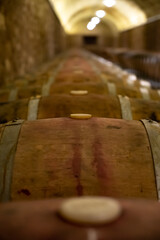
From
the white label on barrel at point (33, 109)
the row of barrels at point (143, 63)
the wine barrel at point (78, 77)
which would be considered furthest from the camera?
the row of barrels at point (143, 63)

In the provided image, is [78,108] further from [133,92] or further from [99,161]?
[133,92]

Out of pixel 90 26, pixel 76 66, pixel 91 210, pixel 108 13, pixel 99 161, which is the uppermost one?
pixel 108 13

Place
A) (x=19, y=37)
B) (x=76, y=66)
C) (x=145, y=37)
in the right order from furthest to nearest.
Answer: (x=145, y=37) → (x=19, y=37) → (x=76, y=66)

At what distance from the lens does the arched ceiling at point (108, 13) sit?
12.5 m

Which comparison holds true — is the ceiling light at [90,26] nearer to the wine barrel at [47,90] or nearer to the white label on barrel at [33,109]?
the wine barrel at [47,90]

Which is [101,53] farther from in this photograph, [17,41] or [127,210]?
[127,210]

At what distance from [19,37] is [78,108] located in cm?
362

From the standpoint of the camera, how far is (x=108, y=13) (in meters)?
19.5

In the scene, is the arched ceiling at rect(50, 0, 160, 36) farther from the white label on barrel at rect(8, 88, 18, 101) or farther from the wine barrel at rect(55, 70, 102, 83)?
the white label on barrel at rect(8, 88, 18, 101)

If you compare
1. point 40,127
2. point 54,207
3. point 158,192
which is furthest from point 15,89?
point 54,207

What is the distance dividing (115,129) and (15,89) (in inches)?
65.3

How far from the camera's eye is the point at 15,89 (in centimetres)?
298

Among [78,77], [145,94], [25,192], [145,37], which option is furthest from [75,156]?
[145,37]

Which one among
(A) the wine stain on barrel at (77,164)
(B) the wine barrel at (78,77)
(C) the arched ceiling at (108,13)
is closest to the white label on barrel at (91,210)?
(A) the wine stain on barrel at (77,164)
